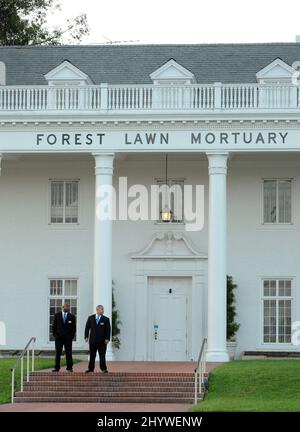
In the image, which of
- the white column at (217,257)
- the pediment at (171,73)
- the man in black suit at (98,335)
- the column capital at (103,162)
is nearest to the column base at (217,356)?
the white column at (217,257)

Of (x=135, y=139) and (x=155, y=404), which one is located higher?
(x=135, y=139)

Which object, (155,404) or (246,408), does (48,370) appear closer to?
(155,404)

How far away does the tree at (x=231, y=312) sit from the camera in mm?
42312

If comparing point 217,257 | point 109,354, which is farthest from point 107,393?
point 217,257

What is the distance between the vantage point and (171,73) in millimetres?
41531

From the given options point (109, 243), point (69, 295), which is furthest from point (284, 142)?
point (69, 295)

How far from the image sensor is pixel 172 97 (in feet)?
134

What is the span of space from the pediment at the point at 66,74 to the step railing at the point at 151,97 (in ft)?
2.37

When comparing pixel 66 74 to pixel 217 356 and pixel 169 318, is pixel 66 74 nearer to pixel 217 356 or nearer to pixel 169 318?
pixel 169 318

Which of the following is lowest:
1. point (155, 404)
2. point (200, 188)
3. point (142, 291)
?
point (155, 404)

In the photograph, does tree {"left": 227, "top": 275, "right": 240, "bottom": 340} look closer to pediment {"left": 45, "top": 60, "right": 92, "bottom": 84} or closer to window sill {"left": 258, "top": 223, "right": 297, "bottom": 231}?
window sill {"left": 258, "top": 223, "right": 297, "bottom": 231}

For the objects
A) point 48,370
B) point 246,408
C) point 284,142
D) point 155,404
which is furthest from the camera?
point 284,142

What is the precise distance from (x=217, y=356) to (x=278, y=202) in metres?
6.30

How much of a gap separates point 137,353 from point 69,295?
300 centimetres
